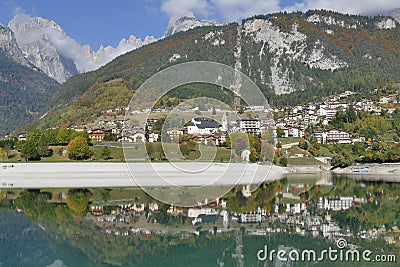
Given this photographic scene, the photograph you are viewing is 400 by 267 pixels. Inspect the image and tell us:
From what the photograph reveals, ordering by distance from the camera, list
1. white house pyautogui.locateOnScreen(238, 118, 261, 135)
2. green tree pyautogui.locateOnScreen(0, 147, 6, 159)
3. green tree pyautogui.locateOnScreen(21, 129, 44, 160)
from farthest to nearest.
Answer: green tree pyautogui.locateOnScreen(0, 147, 6, 159) < green tree pyautogui.locateOnScreen(21, 129, 44, 160) < white house pyautogui.locateOnScreen(238, 118, 261, 135)

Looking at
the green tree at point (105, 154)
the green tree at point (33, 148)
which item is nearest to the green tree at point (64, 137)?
the green tree at point (33, 148)

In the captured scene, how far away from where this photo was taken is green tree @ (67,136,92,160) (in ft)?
129

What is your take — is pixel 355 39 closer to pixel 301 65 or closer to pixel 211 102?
pixel 301 65

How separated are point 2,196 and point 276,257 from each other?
17718 mm

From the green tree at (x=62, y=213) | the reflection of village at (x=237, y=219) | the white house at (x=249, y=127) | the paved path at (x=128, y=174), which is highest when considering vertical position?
the white house at (x=249, y=127)

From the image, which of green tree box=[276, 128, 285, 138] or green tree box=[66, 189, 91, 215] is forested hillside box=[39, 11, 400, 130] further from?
green tree box=[66, 189, 91, 215]

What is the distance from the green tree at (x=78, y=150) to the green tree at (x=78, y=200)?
1310 cm

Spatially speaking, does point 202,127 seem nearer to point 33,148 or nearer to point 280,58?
point 33,148

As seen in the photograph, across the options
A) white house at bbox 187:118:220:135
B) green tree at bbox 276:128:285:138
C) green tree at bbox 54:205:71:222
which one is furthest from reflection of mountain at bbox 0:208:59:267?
green tree at bbox 276:128:285:138

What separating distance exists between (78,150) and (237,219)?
25.4m

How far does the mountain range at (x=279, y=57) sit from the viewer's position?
8900cm

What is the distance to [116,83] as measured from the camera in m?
91.8

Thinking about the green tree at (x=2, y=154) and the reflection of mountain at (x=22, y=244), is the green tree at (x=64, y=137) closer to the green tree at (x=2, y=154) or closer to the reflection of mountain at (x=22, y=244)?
the green tree at (x=2, y=154)

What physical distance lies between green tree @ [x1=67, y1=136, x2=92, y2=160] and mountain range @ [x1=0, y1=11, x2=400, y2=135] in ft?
146
